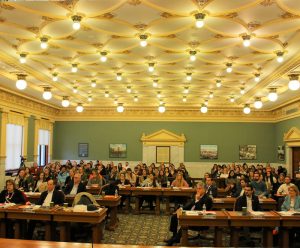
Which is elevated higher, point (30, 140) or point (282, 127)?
point (282, 127)

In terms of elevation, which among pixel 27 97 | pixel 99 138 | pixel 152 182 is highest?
pixel 27 97

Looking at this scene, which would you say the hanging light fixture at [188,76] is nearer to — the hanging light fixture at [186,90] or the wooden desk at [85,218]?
the hanging light fixture at [186,90]

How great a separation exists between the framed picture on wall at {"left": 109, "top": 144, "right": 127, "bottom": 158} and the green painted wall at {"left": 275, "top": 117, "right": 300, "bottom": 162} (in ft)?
31.6

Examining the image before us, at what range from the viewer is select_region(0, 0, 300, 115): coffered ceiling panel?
698 centimetres

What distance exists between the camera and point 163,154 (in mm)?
22234

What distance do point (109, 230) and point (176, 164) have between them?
526 inches

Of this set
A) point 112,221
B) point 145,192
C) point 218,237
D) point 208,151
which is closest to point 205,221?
point 218,237

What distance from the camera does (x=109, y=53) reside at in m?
10.3

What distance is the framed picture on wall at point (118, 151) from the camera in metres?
22.5

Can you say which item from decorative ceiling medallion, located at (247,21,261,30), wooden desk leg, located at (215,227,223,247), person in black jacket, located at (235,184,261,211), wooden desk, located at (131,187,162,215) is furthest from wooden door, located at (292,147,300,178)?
wooden desk leg, located at (215,227,223,247)

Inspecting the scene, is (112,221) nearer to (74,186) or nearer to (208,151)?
(74,186)

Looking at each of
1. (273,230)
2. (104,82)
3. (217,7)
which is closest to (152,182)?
(104,82)

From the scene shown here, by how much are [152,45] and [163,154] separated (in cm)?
1346

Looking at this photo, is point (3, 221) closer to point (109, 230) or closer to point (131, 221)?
point (109, 230)
